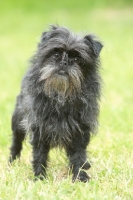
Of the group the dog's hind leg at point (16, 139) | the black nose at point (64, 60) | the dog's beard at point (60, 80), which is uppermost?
the black nose at point (64, 60)

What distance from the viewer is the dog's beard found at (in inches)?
201

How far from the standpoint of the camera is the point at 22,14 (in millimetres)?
24562

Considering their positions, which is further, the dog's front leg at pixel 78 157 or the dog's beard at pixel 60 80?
the dog's front leg at pixel 78 157

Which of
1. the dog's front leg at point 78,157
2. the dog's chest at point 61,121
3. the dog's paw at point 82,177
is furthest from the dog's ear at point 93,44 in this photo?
the dog's paw at point 82,177

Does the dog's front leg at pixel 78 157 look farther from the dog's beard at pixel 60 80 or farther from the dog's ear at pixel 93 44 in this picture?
the dog's ear at pixel 93 44

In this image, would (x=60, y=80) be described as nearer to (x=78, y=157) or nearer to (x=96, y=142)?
(x=78, y=157)

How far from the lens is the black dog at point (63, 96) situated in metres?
5.14

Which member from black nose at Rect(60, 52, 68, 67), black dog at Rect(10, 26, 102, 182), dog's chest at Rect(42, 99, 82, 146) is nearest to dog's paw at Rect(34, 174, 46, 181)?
black dog at Rect(10, 26, 102, 182)

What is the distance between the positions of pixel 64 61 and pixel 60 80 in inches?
7.7

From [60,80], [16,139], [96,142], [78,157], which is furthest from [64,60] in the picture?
[96,142]

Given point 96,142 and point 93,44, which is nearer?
Answer: point 93,44

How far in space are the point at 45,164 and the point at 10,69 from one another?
767cm

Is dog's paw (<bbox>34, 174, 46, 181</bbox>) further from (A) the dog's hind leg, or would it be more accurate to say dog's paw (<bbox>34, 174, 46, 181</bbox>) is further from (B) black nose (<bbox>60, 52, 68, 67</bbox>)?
(B) black nose (<bbox>60, 52, 68, 67</bbox>)

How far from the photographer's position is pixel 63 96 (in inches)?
208
